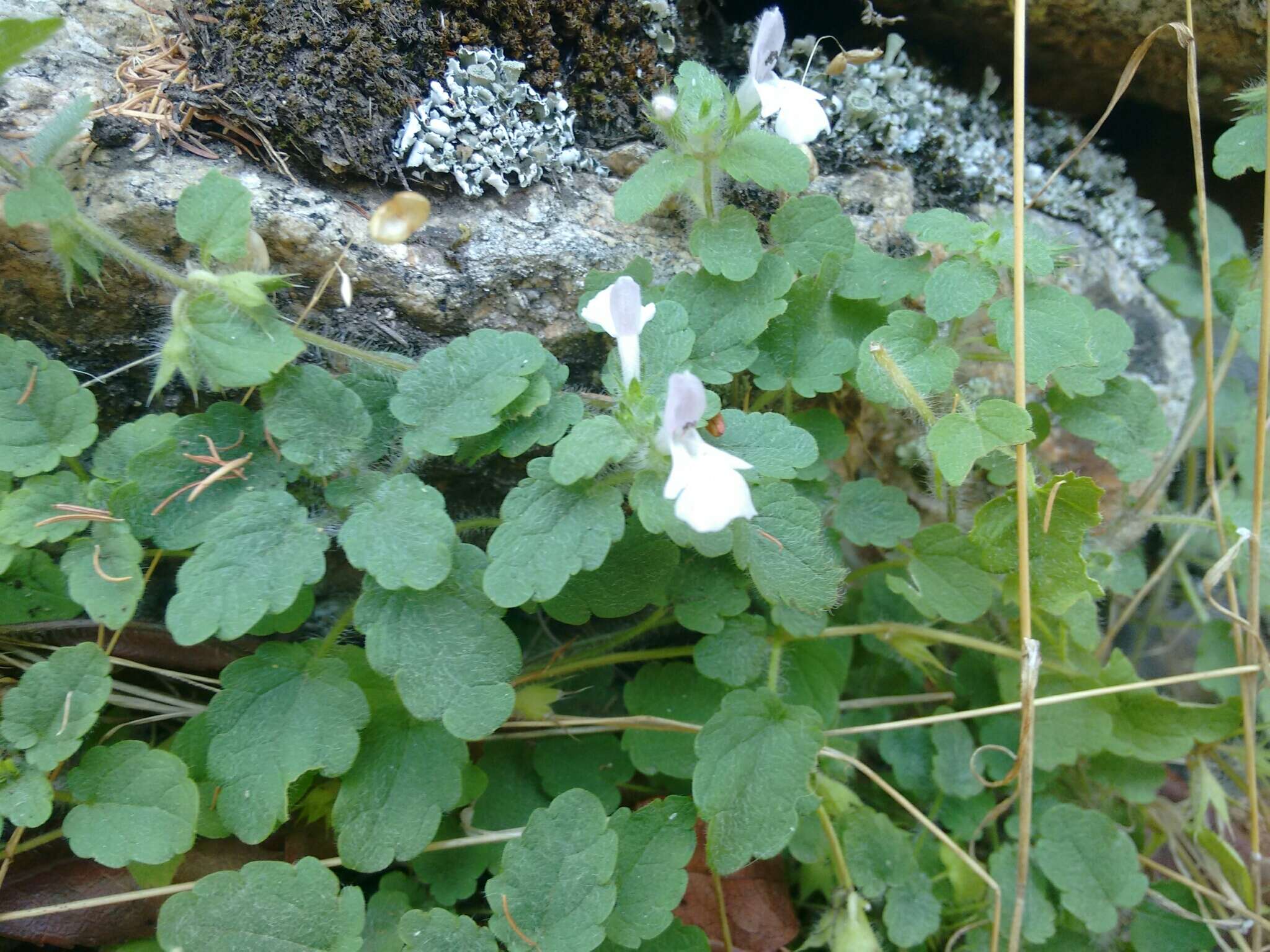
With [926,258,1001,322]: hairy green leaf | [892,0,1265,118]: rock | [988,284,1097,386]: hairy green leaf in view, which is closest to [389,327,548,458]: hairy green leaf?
[926,258,1001,322]: hairy green leaf

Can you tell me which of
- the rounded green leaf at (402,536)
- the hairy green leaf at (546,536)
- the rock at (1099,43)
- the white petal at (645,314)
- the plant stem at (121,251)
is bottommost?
the rounded green leaf at (402,536)

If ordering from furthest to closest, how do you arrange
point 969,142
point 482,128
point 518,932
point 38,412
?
point 969,142 → point 482,128 → point 38,412 → point 518,932

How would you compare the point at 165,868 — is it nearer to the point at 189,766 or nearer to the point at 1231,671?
the point at 189,766

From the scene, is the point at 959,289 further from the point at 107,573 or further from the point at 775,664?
the point at 107,573

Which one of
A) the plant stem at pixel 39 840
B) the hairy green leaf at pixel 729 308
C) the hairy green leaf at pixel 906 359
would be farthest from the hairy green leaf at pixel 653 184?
the plant stem at pixel 39 840

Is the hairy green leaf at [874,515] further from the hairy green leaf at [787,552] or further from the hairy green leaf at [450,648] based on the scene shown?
the hairy green leaf at [450,648]

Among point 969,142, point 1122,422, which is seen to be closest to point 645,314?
point 1122,422
